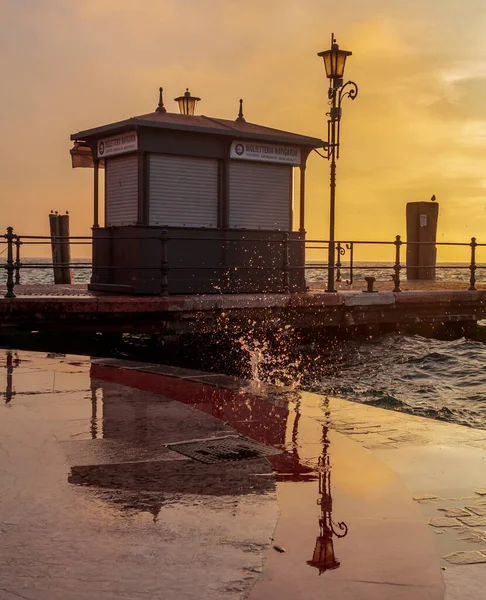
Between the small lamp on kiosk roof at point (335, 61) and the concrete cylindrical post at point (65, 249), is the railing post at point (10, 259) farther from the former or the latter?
the concrete cylindrical post at point (65, 249)

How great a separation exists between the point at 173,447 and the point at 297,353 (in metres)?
10.2

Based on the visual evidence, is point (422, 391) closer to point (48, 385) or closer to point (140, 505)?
point (48, 385)

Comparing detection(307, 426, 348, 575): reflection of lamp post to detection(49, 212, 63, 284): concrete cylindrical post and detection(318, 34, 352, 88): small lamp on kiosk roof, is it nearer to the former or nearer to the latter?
detection(318, 34, 352, 88): small lamp on kiosk roof

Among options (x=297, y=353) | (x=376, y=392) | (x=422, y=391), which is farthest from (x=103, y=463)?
(x=297, y=353)

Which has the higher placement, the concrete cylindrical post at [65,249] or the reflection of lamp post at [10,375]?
the concrete cylindrical post at [65,249]

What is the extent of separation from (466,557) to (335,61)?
47.2 ft

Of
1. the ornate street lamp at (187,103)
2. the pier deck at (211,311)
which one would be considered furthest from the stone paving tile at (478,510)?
the ornate street lamp at (187,103)

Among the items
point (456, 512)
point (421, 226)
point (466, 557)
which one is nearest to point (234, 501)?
point (456, 512)

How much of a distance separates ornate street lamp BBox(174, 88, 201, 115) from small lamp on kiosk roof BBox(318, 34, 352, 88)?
3641 mm

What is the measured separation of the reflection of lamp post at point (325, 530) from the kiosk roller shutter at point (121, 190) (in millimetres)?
11589

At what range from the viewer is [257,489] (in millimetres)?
4816

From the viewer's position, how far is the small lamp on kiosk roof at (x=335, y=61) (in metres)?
16.9

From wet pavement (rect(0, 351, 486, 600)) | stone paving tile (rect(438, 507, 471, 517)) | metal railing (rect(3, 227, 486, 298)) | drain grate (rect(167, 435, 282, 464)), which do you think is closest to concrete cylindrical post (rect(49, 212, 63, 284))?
metal railing (rect(3, 227, 486, 298))

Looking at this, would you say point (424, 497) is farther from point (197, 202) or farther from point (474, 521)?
point (197, 202)
